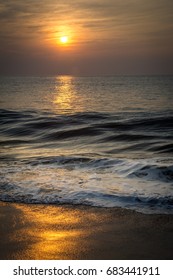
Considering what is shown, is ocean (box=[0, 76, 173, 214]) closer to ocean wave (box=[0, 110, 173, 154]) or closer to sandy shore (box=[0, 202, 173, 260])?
ocean wave (box=[0, 110, 173, 154])

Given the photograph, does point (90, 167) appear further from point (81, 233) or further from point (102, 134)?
point (102, 134)

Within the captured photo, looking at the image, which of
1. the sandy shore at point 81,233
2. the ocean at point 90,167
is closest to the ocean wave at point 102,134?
the ocean at point 90,167

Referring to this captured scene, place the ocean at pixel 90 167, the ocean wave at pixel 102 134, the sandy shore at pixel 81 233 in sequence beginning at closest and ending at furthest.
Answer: the sandy shore at pixel 81 233 → the ocean at pixel 90 167 → the ocean wave at pixel 102 134

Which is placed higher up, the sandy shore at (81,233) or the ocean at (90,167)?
the ocean at (90,167)

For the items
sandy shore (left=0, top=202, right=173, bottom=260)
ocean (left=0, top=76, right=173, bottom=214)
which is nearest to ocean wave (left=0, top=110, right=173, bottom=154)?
ocean (left=0, top=76, right=173, bottom=214)

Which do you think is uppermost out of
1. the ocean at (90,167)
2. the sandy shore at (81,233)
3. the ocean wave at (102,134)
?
the ocean wave at (102,134)

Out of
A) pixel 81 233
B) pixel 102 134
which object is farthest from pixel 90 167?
pixel 102 134

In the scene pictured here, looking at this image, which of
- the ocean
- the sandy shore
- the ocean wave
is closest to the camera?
the sandy shore

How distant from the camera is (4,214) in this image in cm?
592

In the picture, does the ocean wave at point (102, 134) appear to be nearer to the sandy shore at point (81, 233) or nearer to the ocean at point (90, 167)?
the ocean at point (90, 167)

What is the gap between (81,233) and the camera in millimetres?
5027

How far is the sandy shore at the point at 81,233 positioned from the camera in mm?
4410

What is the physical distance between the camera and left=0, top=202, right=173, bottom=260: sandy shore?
4410 millimetres

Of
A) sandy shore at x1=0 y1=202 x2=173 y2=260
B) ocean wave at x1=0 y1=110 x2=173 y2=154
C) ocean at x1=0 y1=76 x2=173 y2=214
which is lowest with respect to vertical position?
sandy shore at x1=0 y1=202 x2=173 y2=260
